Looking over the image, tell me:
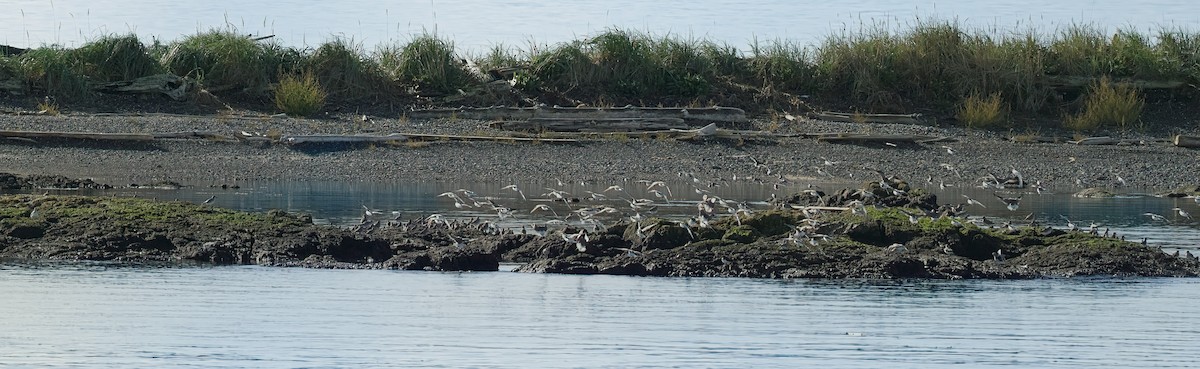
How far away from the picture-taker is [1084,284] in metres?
16.4

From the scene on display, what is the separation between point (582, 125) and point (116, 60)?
8792 mm

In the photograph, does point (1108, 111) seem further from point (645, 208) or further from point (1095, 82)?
point (645, 208)

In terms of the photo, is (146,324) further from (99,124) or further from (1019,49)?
(1019,49)

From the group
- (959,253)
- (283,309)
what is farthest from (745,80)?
(283,309)

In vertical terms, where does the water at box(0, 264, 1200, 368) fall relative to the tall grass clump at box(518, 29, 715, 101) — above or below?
below

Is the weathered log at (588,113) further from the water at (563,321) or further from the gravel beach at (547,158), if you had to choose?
the water at (563,321)

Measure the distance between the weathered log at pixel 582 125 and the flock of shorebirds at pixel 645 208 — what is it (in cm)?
239

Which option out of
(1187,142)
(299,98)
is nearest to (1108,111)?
(1187,142)

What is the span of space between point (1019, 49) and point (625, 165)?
34.3 ft

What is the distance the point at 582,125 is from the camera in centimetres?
3188

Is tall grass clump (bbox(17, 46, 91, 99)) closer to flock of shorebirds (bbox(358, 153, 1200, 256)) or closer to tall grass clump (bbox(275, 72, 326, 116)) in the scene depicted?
tall grass clump (bbox(275, 72, 326, 116))

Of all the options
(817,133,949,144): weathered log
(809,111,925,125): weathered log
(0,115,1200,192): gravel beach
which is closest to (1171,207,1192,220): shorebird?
(0,115,1200,192): gravel beach

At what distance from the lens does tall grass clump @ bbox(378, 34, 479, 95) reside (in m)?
34.3

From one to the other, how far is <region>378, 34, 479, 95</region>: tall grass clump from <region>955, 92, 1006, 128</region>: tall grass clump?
9.28 m
